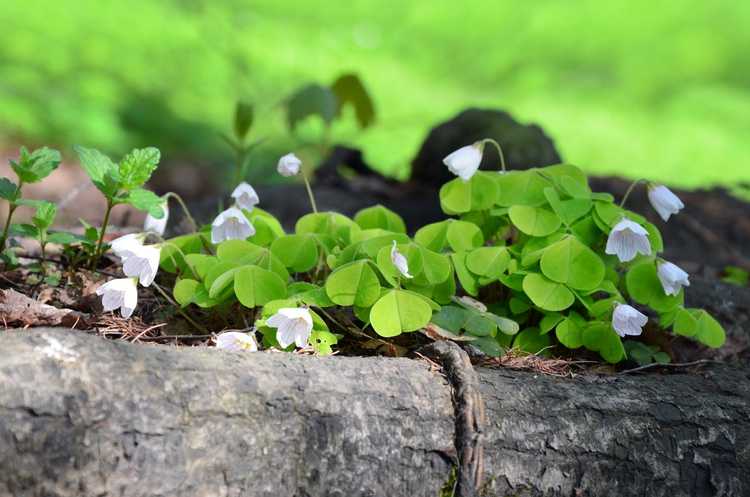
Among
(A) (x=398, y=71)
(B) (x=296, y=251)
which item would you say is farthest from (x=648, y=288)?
(A) (x=398, y=71)

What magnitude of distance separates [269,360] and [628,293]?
0.97m

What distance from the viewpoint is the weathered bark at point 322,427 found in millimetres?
1298

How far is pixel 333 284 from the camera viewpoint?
178 cm

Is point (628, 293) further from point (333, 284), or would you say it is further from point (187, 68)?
point (187, 68)

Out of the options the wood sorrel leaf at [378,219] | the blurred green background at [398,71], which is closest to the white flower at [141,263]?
the wood sorrel leaf at [378,219]

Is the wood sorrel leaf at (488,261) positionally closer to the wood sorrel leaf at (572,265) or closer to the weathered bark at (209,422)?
the wood sorrel leaf at (572,265)

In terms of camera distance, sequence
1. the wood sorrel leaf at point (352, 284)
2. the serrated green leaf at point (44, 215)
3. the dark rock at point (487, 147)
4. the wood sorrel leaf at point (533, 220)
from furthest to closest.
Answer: the dark rock at point (487, 147) < the wood sorrel leaf at point (533, 220) < the serrated green leaf at point (44, 215) < the wood sorrel leaf at point (352, 284)

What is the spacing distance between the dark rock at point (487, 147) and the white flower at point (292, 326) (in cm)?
187

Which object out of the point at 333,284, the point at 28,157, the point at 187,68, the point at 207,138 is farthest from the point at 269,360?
the point at 187,68

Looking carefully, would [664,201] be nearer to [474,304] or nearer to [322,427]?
[474,304]

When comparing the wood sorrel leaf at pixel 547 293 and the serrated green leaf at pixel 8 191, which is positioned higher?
the serrated green leaf at pixel 8 191

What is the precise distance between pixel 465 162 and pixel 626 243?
410 mm

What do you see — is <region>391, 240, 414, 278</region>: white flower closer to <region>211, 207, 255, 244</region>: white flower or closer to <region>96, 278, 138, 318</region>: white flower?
<region>211, 207, 255, 244</region>: white flower

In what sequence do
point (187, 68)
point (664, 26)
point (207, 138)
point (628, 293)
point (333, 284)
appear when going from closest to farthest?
point (333, 284) < point (628, 293) < point (207, 138) < point (187, 68) < point (664, 26)
